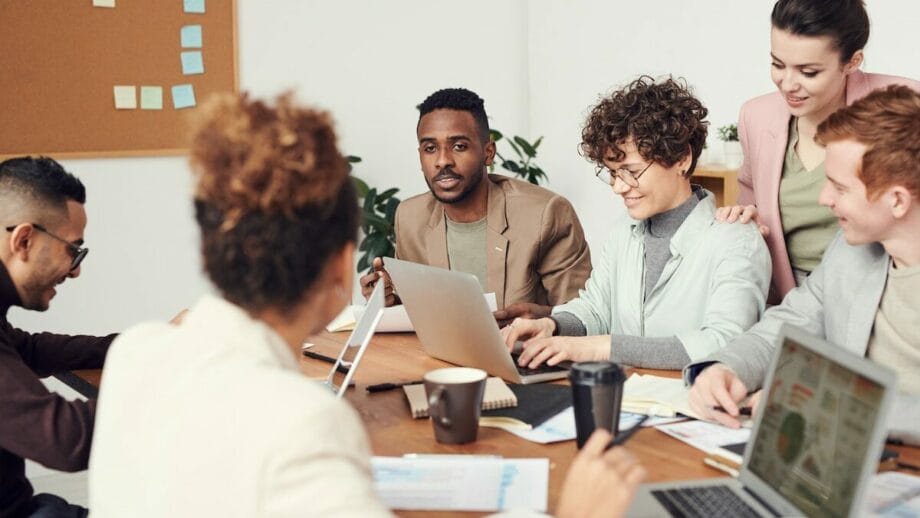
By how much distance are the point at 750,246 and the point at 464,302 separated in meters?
0.66

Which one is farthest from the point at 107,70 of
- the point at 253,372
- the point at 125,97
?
the point at 253,372

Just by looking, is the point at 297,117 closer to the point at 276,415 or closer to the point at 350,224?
the point at 350,224

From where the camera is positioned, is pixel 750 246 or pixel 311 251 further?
pixel 750 246

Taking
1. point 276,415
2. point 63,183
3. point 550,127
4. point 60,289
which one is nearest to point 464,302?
point 63,183

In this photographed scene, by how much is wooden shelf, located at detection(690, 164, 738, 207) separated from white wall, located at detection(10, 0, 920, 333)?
0.96 ft

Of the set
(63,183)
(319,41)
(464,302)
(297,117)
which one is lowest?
(464,302)

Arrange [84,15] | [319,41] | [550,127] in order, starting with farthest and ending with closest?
1. [550,127]
2. [319,41]
3. [84,15]

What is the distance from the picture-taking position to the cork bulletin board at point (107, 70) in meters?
3.99

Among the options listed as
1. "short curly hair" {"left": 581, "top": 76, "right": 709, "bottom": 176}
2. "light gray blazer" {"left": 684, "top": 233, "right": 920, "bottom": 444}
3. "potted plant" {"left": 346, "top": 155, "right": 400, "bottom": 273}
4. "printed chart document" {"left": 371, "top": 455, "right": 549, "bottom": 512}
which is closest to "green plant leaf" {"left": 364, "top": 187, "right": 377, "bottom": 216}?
"potted plant" {"left": 346, "top": 155, "right": 400, "bottom": 273}

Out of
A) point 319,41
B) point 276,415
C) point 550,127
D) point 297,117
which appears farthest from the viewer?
point 550,127

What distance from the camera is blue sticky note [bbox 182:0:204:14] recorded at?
426 centimetres

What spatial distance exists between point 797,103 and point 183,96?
2845mm

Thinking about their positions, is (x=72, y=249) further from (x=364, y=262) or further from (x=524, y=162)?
(x=524, y=162)

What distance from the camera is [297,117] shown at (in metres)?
1.00
